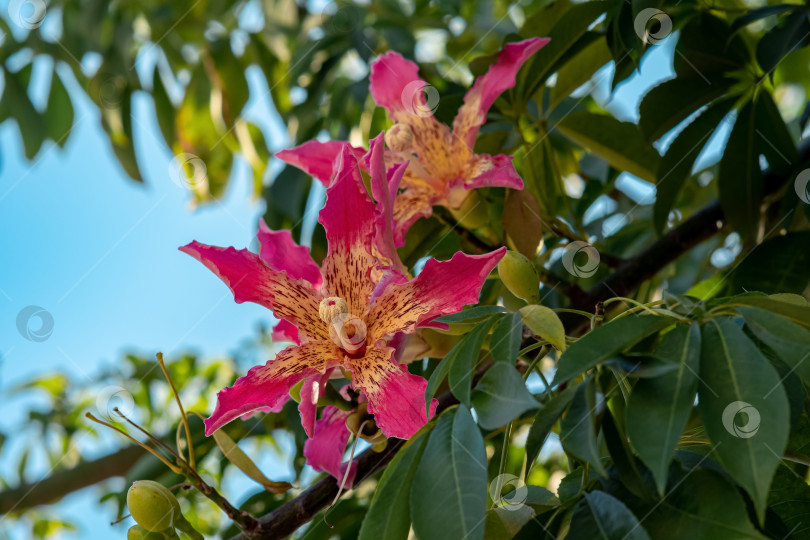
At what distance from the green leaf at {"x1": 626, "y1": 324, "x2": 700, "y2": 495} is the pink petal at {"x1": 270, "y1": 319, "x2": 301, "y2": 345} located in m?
0.31

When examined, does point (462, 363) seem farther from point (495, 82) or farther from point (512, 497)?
point (495, 82)

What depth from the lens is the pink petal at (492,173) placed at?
2.12 feet

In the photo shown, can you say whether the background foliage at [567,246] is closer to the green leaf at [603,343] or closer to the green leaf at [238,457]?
the green leaf at [603,343]

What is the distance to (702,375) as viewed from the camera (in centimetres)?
39

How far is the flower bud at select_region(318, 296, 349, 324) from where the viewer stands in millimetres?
560

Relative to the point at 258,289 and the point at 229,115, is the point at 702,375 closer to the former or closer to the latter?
the point at 258,289

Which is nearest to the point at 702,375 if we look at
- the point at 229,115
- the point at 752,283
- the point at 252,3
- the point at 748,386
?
the point at 748,386

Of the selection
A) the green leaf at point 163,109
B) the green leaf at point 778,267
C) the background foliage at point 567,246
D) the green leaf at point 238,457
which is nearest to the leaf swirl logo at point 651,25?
the background foliage at point 567,246

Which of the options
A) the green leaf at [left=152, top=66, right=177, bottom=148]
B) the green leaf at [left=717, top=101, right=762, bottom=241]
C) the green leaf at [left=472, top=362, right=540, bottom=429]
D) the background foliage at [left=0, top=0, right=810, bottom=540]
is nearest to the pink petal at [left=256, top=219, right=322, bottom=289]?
the background foliage at [left=0, top=0, right=810, bottom=540]

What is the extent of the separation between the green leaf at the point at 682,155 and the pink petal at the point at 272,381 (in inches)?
16.0

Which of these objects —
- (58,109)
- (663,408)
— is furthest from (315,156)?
(58,109)

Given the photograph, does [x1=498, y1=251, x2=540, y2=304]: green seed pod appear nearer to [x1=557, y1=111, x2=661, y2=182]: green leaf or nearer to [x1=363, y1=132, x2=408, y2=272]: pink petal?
[x1=363, y1=132, x2=408, y2=272]: pink petal

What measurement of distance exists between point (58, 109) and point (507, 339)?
129 cm

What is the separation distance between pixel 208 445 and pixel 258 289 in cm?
42
